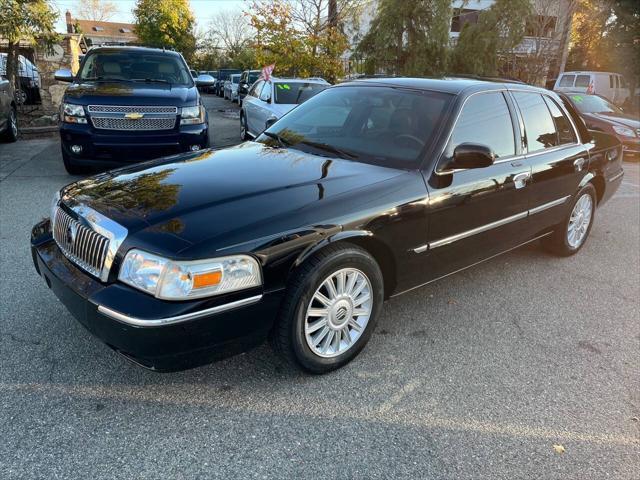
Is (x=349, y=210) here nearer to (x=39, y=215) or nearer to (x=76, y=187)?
(x=76, y=187)

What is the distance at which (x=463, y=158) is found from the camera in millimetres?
A: 3166

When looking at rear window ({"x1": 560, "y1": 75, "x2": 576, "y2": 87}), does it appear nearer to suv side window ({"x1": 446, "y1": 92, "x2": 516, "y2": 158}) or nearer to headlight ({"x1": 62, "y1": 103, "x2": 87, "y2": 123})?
suv side window ({"x1": 446, "y1": 92, "x2": 516, "y2": 158})

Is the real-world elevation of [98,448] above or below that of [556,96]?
below

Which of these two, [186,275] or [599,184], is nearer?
[186,275]

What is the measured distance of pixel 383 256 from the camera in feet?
9.85

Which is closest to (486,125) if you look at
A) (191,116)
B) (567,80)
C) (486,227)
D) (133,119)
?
(486,227)

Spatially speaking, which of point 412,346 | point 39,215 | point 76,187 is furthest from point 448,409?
point 39,215

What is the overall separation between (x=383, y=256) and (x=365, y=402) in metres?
0.84

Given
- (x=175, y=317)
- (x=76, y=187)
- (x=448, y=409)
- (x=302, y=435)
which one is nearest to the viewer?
(x=175, y=317)

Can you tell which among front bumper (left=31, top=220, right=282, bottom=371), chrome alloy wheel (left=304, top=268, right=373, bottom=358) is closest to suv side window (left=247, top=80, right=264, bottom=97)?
chrome alloy wheel (left=304, top=268, right=373, bottom=358)

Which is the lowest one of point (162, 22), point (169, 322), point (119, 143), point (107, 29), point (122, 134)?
point (169, 322)

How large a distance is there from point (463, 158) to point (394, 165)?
43 cm

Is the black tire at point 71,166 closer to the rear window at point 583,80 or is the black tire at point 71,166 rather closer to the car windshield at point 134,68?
the car windshield at point 134,68

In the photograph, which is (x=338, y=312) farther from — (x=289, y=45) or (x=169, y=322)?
(x=289, y=45)
